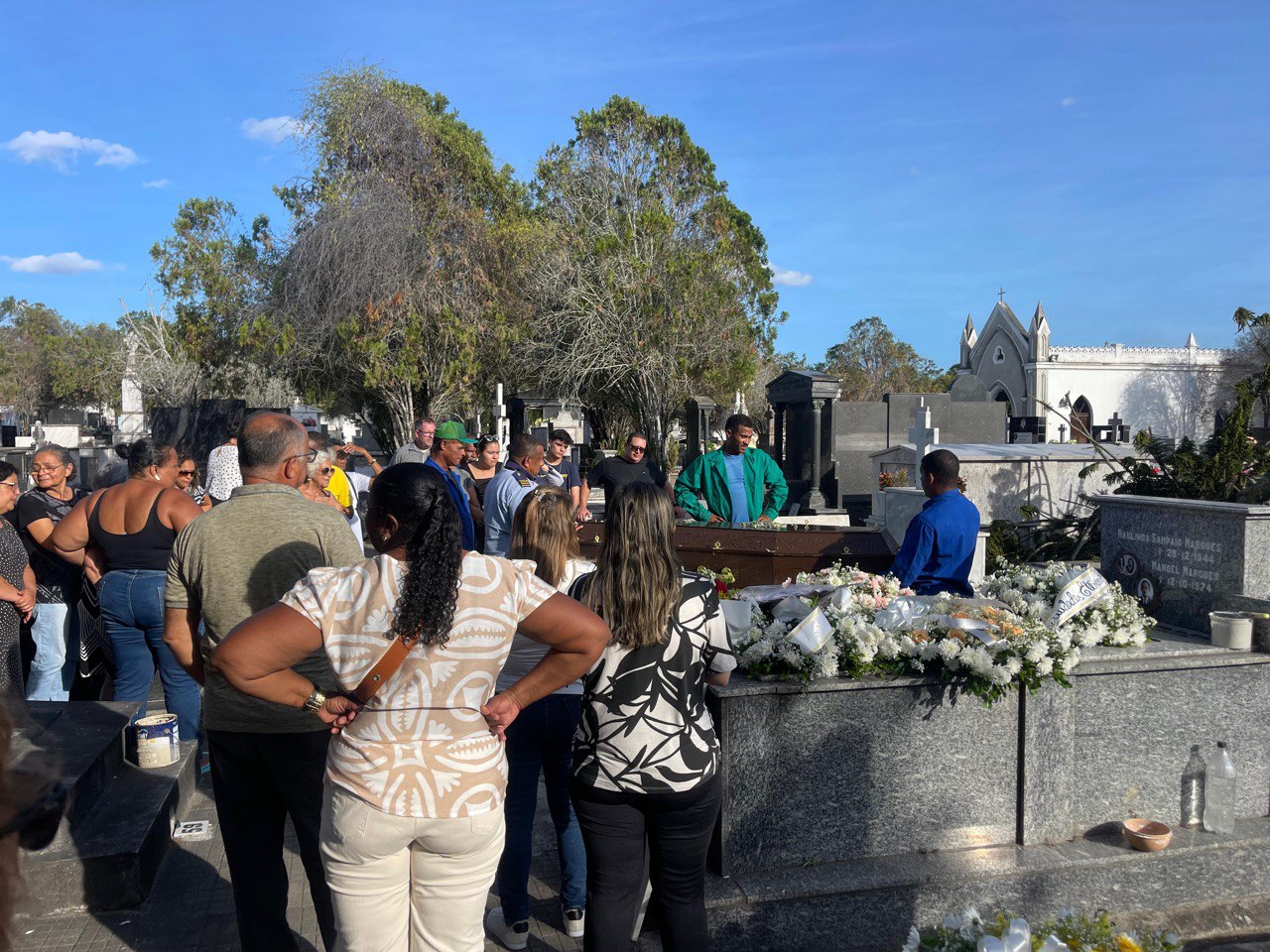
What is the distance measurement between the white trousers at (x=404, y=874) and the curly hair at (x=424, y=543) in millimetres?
470

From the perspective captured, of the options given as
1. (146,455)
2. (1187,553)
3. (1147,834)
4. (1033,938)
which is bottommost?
(1147,834)

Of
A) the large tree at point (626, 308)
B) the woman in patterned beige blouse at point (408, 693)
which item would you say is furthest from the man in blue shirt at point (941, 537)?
the large tree at point (626, 308)

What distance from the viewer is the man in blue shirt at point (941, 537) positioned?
4.84 m

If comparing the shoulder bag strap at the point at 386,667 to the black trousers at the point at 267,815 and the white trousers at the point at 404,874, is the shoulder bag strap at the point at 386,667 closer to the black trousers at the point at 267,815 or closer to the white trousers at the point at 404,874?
the white trousers at the point at 404,874

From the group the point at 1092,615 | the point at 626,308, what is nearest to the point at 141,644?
the point at 1092,615

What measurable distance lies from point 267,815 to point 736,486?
17.8 ft

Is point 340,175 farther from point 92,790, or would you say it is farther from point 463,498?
point 92,790

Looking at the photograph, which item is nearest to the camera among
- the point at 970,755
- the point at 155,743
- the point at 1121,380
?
the point at 970,755

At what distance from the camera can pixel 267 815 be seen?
309cm

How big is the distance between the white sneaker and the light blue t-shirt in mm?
4754

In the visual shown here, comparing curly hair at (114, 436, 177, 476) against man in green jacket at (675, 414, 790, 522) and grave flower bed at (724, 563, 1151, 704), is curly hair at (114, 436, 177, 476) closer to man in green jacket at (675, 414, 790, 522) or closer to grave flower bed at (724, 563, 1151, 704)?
grave flower bed at (724, 563, 1151, 704)

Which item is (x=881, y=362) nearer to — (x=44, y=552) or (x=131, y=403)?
(x=131, y=403)

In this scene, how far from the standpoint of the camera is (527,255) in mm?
26859

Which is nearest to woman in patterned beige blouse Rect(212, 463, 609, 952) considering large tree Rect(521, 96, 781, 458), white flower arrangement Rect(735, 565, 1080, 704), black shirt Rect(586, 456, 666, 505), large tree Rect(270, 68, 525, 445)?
white flower arrangement Rect(735, 565, 1080, 704)
